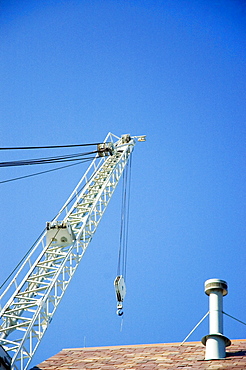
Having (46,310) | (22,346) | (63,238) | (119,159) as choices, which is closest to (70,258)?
(63,238)

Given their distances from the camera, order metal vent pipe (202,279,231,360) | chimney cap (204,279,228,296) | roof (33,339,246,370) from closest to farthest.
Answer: roof (33,339,246,370), metal vent pipe (202,279,231,360), chimney cap (204,279,228,296)

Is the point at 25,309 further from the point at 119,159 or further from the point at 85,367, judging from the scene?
the point at 119,159

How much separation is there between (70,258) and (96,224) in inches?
108

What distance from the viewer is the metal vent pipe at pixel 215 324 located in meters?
22.3

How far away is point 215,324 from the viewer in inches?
895

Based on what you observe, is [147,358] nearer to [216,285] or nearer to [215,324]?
[215,324]

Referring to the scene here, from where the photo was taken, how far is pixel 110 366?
23438mm

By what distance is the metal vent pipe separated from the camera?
22312 millimetres

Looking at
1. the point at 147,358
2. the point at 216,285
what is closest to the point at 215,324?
the point at 216,285

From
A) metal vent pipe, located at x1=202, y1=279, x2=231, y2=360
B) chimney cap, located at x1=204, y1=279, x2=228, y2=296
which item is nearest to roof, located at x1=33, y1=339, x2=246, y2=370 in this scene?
metal vent pipe, located at x1=202, y1=279, x2=231, y2=360

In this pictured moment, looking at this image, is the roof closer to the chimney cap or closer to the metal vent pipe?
the metal vent pipe

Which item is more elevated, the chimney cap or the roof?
the chimney cap

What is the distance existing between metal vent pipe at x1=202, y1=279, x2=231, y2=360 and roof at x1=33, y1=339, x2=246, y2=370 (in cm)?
31

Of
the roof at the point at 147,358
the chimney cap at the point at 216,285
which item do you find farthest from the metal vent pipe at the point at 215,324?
the roof at the point at 147,358
